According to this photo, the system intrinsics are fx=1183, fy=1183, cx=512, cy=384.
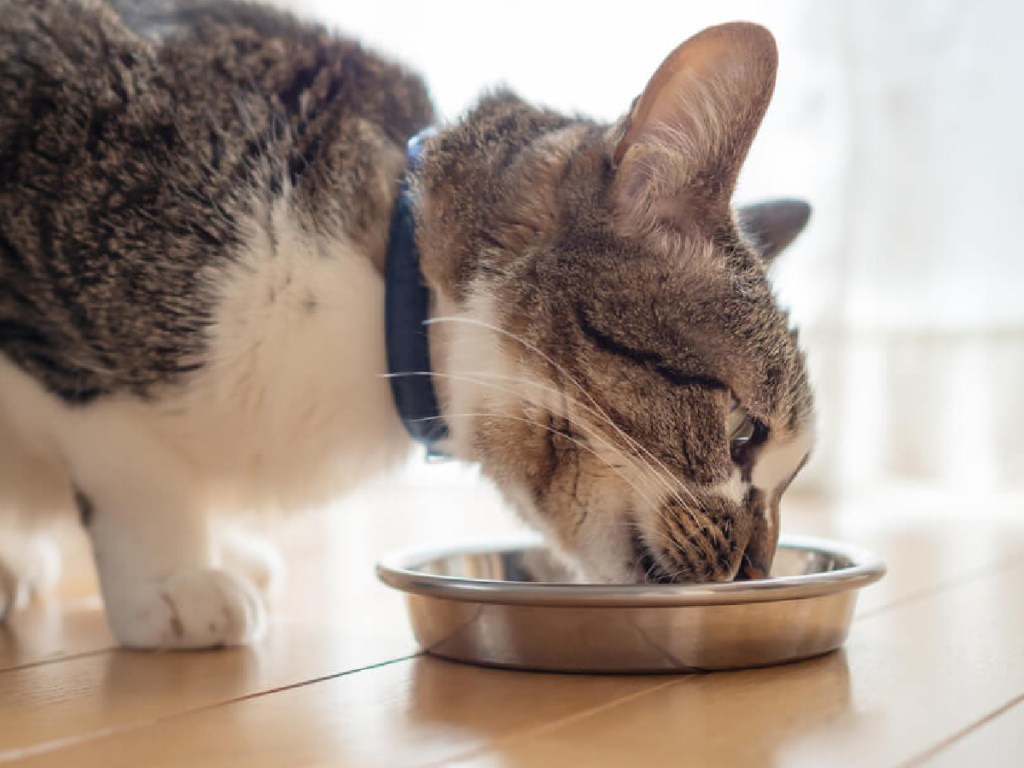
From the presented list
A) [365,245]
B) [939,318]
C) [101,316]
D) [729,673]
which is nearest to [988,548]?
[939,318]

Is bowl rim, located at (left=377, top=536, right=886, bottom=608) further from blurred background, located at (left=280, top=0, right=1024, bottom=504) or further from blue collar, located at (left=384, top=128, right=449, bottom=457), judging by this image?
blurred background, located at (left=280, top=0, right=1024, bottom=504)

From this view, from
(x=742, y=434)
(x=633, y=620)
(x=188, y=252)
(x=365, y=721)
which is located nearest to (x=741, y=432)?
(x=742, y=434)

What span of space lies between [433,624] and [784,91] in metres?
2.10

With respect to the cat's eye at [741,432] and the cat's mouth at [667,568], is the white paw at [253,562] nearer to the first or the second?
the cat's mouth at [667,568]

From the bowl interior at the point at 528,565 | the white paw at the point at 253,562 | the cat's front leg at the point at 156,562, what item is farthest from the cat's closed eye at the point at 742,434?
the white paw at the point at 253,562

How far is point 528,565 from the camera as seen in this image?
1.62 metres

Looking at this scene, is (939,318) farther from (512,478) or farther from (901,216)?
(512,478)

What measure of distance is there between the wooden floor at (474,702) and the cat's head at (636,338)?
0.19 metres

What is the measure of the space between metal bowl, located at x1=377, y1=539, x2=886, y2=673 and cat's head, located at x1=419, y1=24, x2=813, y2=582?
0.32 ft

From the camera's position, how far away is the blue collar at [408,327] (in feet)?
4.73

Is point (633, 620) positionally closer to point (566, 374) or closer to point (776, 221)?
point (566, 374)

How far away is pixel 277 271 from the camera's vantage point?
1432 millimetres

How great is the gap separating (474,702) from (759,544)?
39cm

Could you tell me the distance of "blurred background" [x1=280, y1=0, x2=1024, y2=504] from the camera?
2.89m
